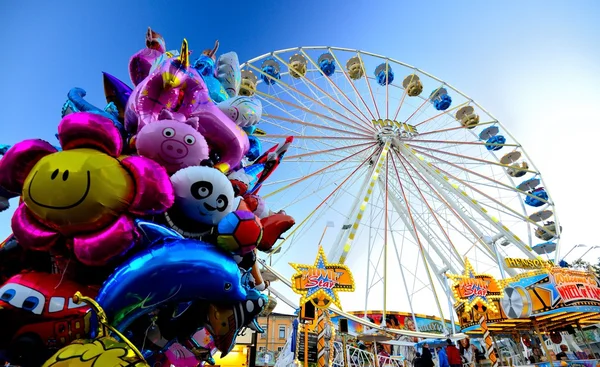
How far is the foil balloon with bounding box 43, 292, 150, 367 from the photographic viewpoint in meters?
1.94

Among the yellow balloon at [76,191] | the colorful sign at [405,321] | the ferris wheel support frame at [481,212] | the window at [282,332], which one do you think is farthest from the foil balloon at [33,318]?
the window at [282,332]

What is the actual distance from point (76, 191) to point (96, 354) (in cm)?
122

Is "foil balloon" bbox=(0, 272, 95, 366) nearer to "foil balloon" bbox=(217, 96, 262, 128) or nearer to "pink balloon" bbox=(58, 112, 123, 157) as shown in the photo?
"pink balloon" bbox=(58, 112, 123, 157)

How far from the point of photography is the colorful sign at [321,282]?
24.2 feet

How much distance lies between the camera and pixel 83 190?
2.61 meters

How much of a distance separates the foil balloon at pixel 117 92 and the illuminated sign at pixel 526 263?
12.5m

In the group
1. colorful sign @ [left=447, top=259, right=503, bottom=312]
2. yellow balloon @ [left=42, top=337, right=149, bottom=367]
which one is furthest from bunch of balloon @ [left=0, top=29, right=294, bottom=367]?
colorful sign @ [left=447, top=259, right=503, bottom=312]

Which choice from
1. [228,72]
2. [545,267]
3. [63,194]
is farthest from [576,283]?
[63,194]

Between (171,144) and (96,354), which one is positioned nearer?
(96,354)

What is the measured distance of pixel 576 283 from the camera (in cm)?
1100

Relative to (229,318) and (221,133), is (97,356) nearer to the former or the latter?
(229,318)

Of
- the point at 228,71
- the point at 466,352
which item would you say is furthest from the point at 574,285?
the point at 228,71

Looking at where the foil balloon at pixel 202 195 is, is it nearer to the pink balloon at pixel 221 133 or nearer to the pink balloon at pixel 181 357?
the pink balloon at pixel 221 133

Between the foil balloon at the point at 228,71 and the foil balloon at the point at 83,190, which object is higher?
the foil balloon at the point at 228,71
